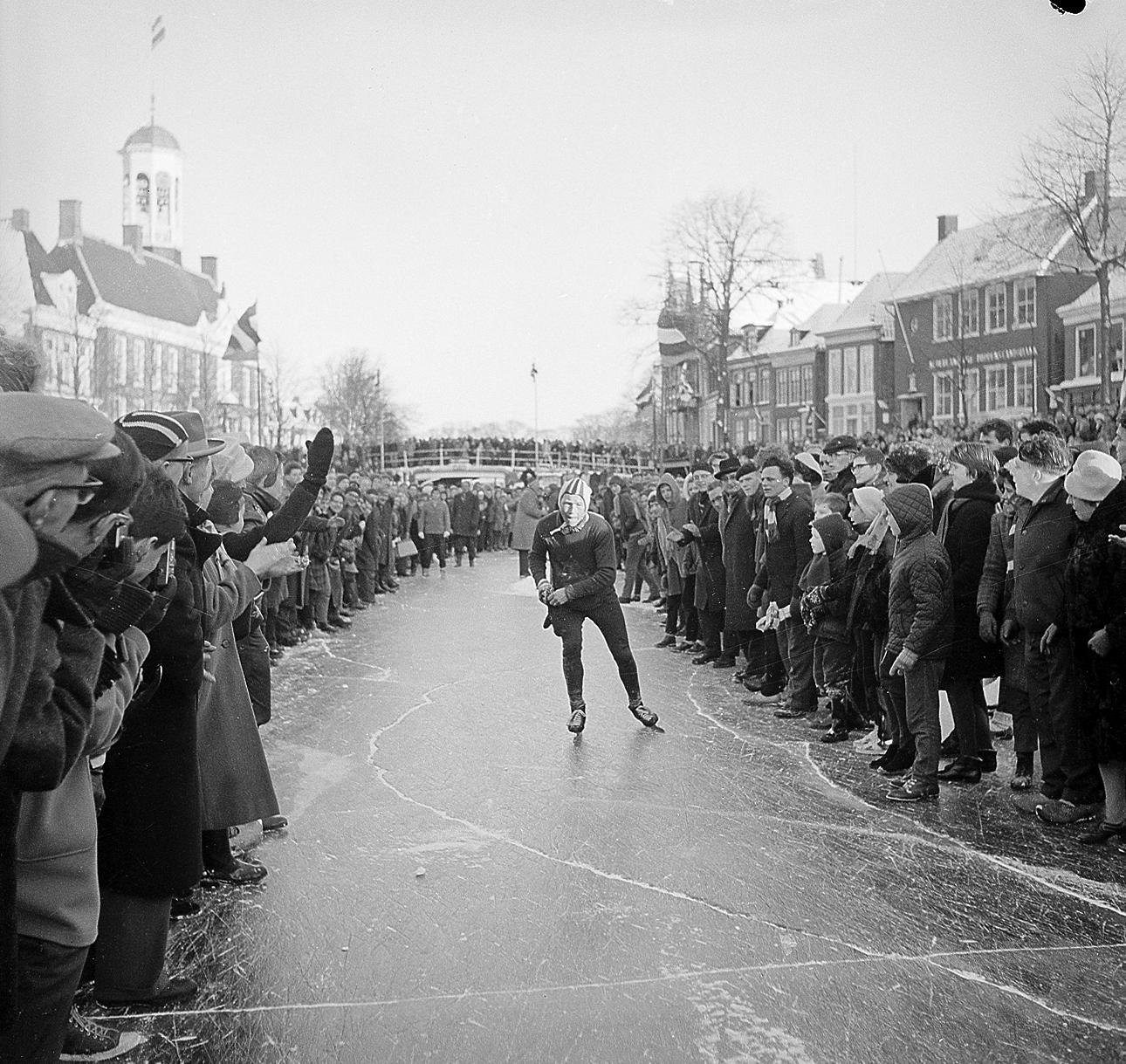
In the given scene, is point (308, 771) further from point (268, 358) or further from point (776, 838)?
point (268, 358)

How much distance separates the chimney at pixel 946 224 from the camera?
156 feet

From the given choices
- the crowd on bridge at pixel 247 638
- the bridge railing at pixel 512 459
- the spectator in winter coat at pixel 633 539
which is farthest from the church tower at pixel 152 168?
the bridge railing at pixel 512 459

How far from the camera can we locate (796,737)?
8.02m

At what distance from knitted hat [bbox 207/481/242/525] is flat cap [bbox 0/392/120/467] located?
2449mm

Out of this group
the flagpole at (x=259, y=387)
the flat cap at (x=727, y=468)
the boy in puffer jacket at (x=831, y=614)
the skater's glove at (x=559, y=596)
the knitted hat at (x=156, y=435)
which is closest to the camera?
the knitted hat at (x=156, y=435)

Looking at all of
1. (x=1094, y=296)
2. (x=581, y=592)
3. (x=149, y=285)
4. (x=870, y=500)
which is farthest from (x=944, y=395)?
(x=870, y=500)

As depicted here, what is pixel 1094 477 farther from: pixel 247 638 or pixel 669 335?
pixel 669 335

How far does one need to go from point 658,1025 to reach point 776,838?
6.93 ft

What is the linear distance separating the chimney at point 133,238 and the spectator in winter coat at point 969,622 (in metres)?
37.2

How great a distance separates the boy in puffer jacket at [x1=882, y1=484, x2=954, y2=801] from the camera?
6.32m

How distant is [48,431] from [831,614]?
6552mm

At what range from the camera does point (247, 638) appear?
244 inches

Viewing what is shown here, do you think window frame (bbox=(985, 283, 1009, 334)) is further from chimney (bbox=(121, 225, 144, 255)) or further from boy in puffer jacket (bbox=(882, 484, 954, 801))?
boy in puffer jacket (bbox=(882, 484, 954, 801))

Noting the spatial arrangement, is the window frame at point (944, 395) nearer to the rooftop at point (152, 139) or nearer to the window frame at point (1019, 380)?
the window frame at point (1019, 380)
